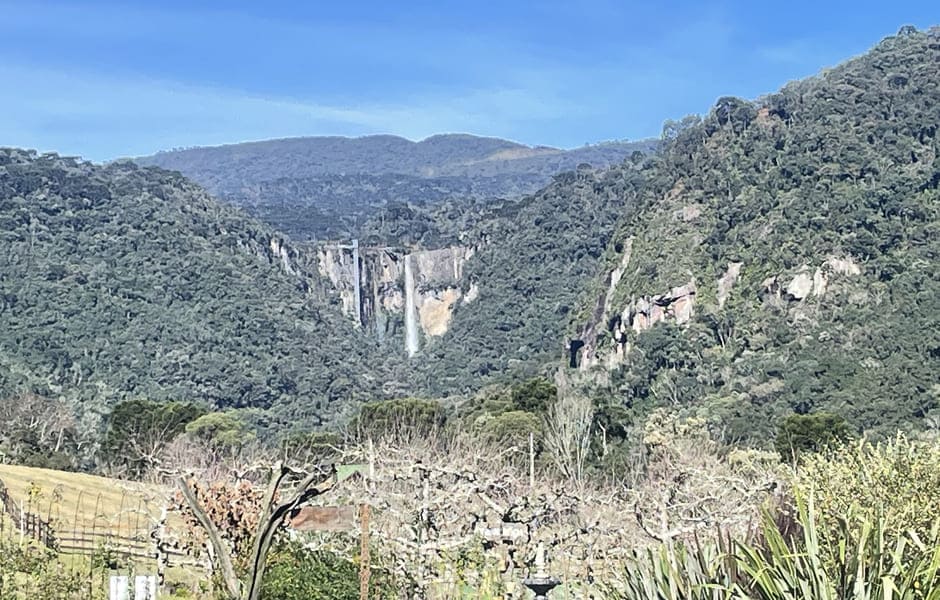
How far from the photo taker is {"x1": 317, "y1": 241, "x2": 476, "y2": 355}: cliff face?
525ft

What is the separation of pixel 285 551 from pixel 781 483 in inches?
406

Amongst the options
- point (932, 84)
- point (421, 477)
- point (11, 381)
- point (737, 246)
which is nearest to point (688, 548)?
point (421, 477)

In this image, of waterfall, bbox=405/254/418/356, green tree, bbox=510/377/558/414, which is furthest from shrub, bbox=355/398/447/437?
waterfall, bbox=405/254/418/356

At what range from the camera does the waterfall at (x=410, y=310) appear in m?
161

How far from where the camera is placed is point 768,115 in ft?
351

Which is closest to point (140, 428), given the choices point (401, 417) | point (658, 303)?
point (401, 417)

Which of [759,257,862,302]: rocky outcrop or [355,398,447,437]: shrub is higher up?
[759,257,862,302]: rocky outcrop

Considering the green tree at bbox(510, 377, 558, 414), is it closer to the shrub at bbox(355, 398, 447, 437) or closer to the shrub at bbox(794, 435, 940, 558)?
the shrub at bbox(355, 398, 447, 437)

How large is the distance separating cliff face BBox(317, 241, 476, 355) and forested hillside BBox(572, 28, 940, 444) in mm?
51272

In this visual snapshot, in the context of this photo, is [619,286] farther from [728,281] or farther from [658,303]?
[728,281]

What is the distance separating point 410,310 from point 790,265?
88309mm

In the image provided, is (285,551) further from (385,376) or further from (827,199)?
(385,376)

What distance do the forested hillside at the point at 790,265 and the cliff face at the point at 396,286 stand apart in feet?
168

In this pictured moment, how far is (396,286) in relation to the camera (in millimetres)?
166750
